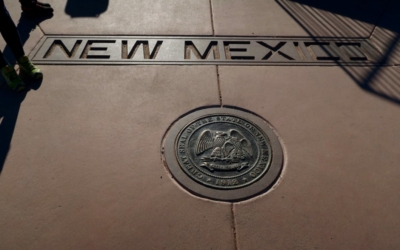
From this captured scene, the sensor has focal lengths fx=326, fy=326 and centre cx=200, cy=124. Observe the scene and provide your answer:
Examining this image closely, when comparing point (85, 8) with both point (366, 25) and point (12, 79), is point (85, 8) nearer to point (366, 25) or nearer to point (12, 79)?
point (12, 79)

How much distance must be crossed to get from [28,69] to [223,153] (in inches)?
90.2

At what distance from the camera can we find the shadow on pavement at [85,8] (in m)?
4.66

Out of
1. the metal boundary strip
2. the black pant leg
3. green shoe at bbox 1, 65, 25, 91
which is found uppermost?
the metal boundary strip

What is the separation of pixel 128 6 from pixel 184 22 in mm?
950

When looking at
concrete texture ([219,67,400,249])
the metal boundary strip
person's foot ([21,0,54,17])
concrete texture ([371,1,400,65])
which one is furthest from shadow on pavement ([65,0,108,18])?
concrete texture ([371,1,400,65])

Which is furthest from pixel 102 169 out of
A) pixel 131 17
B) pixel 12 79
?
pixel 131 17

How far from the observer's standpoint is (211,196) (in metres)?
2.66

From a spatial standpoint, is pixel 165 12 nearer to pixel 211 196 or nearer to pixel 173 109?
pixel 173 109

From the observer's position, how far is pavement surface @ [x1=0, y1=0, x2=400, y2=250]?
2418 mm

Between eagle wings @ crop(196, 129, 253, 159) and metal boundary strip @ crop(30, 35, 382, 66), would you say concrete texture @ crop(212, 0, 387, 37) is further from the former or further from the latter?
eagle wings @ crop(196, 129, 253, 159)

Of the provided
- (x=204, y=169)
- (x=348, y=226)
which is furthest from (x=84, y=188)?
(x=348, y=226)

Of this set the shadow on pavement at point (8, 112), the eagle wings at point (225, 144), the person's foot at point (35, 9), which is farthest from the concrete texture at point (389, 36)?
the person's foot at point (35, 9)

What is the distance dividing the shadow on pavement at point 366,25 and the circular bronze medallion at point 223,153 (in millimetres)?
1581

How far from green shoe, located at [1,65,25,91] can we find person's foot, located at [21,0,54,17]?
1.46m
